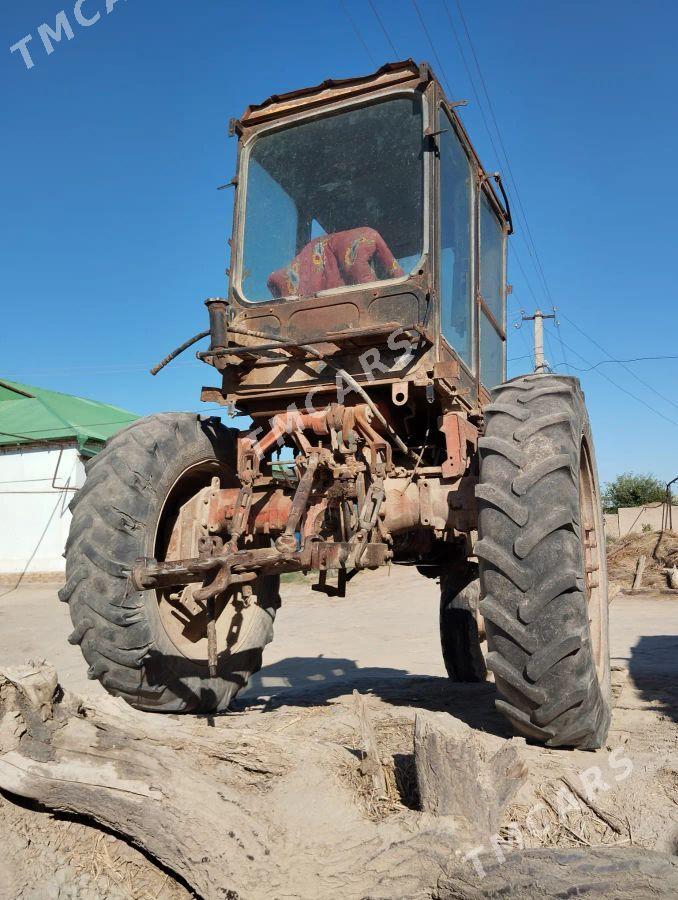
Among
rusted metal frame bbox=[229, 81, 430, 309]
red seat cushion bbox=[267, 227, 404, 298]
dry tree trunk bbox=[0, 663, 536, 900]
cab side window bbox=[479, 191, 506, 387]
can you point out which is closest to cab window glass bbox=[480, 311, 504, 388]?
cab side window bbox=[479, 191, 506, 387]

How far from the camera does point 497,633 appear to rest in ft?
9.16

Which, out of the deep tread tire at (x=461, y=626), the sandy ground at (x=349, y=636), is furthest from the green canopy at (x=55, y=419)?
the deep tread tire at (x=461, y=626)

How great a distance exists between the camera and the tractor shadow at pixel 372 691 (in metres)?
4.24

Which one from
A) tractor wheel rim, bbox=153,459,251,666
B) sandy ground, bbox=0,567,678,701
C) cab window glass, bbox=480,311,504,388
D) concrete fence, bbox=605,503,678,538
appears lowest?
sandy ground, bbox=0,567,678,701

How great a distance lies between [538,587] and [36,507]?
16.4 m

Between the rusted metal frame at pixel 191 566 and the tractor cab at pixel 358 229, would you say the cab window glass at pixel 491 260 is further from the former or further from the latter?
the rusted metal frame at pixel 191 566

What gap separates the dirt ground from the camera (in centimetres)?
213

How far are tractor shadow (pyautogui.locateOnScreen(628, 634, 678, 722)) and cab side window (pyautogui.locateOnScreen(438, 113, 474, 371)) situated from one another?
7.66 ft

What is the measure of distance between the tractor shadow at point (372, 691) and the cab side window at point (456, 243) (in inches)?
81.4

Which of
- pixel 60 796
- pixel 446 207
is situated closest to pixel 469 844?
pixel 60 796

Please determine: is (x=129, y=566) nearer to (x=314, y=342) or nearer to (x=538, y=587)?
(x=314, y=342)

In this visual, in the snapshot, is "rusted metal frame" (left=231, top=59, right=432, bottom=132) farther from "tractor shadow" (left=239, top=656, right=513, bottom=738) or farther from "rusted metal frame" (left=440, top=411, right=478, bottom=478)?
"tractor shadow" (left=239, top=656, right=513, bottom=738)

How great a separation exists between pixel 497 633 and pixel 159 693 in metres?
1.76

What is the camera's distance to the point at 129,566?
132 inches
